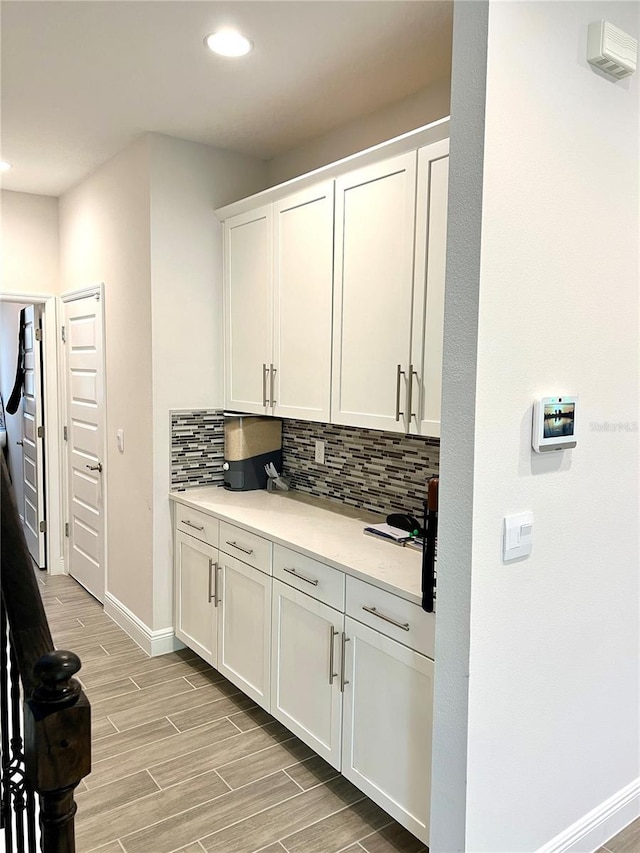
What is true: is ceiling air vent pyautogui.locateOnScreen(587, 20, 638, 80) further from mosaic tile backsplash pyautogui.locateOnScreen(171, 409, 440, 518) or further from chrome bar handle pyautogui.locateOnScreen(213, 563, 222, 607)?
chrome bar handle pyautogui.locateOnScreen(213, 563, 222, 607)

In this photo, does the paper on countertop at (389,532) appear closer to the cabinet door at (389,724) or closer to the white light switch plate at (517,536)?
the cabinet door at (389,724)

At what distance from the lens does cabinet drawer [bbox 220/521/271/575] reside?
2.62 m

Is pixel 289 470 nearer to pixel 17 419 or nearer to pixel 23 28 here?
pixel 23 28

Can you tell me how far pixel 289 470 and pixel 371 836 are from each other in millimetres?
1912

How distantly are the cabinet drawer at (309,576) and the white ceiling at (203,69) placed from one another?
1.87m

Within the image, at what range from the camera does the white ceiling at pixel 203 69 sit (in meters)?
2.09

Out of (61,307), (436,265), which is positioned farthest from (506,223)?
(61,307)

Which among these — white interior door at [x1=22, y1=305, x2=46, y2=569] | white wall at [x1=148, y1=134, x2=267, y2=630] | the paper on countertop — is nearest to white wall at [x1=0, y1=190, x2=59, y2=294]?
white interior door at [x1=22, y1=305, x2=46, y2=569]

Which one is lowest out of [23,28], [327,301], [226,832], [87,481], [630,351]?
[226,832]

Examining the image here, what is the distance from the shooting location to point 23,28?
86.5 inches

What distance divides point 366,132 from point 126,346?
171cm

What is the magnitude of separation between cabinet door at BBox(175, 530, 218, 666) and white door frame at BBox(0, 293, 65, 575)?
1.74m

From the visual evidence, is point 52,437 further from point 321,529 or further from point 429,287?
point 429,287

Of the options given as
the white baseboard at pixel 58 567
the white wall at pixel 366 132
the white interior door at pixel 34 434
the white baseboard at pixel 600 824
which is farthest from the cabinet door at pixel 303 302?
the white baseboard at pixel 58 567
